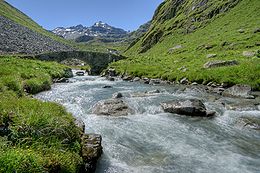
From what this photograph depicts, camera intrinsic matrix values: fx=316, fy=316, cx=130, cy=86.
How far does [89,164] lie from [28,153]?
3.69 meters

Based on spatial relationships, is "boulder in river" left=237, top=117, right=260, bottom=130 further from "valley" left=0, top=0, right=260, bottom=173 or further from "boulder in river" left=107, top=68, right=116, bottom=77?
"boulder in river" left=107, top=68, right=116, bottom=77

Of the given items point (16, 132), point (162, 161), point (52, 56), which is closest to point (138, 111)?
point (162, 161)

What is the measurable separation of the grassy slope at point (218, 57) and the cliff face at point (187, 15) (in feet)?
13.9

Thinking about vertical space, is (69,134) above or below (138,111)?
above

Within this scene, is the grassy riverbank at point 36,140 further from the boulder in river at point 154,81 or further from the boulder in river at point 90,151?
the boulder in river at point 154,81

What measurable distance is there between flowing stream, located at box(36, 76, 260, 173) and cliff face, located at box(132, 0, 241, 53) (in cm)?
10518

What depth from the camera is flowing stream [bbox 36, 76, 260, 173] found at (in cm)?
1516

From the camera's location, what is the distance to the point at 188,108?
26.2 m

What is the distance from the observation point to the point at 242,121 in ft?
76.5

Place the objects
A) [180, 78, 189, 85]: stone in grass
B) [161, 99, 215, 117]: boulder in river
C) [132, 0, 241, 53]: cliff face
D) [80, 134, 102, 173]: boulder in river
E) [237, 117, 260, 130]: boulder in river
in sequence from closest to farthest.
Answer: [80, 134, 102, 173]: boulder in river → [237, 117, 260, 130]: boulder in river → [161, 99, 215, 117]: boulder in river → [180, 78, 189, 85]: stone in grass → [132, 0, 241, 53]: cliff face

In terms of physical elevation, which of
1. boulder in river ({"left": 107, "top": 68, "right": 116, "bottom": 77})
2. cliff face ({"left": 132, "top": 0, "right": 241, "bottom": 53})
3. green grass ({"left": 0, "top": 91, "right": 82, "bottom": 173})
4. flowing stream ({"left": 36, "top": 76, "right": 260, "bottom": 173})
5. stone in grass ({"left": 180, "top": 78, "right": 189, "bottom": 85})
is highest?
cliff face ({"left": 132, "top": 0, "right": 241, "bottom": 53})

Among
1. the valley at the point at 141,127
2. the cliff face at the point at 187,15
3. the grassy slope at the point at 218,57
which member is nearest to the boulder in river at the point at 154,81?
the valley at the point at 141,127

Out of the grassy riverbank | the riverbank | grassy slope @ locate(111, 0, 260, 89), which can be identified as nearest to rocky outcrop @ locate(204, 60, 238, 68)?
grassy slope @ locate(111, 0, 260, 89)

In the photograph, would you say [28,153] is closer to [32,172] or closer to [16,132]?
[32,172]
